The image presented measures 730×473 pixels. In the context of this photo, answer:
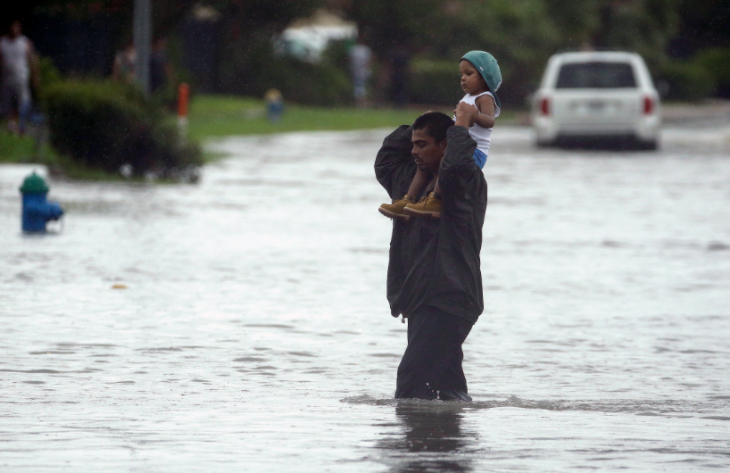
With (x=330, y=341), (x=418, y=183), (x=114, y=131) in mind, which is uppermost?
(x=418, y=183)

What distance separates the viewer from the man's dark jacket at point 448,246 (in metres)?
5.75

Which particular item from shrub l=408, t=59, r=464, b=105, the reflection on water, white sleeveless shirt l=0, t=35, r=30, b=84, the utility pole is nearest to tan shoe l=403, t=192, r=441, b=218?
the reflection on water

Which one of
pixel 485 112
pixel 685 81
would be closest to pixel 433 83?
pixel 685 81

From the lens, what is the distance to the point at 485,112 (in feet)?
19.7

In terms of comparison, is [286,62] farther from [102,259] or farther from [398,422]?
[398,422]

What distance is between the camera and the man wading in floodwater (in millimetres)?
5797

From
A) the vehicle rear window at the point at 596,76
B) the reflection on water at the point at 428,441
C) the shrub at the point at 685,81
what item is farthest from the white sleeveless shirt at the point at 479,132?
the shrub at the point at 685,81

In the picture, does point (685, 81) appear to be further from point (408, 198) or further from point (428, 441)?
point (428, 441)

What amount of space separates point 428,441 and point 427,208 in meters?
0.98

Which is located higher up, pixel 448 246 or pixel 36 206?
pixel 448 246

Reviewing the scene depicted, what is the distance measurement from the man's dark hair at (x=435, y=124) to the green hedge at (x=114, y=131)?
40.6 ft

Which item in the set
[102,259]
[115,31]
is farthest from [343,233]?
[115,31]

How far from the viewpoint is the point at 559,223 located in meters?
14.5

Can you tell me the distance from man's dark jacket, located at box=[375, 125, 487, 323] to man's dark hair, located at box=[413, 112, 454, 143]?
10cm
